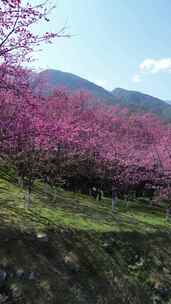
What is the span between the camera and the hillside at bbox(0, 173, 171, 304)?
11.8 m

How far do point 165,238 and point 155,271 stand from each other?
5.09 metres

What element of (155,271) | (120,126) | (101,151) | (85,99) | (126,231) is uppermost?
(85,99)

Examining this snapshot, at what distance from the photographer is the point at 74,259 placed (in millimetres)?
14023

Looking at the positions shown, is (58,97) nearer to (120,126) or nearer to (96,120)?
(96,120)

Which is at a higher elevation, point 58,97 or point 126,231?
point 58,97

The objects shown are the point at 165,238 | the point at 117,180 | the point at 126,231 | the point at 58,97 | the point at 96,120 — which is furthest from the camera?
the point at 96,120

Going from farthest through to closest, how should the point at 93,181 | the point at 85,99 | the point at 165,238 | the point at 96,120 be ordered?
1. the point at 85,99
2. the point at 96,120
3. the point at 93,181
4. the point at 165,238

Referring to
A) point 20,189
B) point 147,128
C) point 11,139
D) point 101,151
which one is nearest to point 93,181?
point 101,151

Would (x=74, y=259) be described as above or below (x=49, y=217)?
below

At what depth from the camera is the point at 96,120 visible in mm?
62094

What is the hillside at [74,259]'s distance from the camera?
11.8 metres

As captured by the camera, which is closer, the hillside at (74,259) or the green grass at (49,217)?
the hillside at (74,259)

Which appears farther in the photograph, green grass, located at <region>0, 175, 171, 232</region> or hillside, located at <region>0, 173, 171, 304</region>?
green grass, located at <region>0, 175, 171, 232</region>

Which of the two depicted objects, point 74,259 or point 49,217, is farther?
point 49,217
